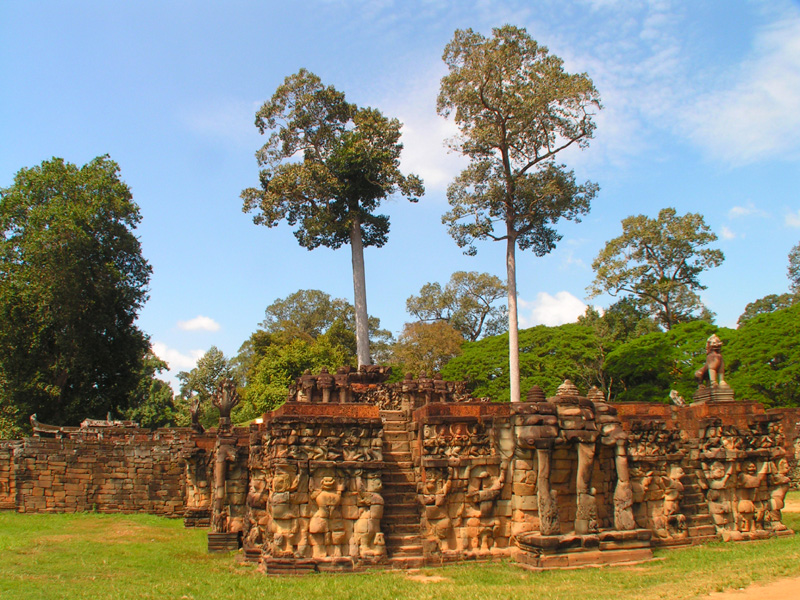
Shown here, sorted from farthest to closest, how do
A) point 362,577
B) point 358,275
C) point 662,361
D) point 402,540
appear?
1. point 662,361
2. point 358,275
3. point 402,540
4. point 362,577

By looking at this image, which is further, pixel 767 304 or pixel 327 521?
pixel 767 304

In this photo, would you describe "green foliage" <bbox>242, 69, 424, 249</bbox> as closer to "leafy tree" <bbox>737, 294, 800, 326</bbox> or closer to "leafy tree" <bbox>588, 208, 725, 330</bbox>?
"leafy tree" <bbox>588, 208, 725, 330</bbox>

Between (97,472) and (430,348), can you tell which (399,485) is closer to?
(97,472)

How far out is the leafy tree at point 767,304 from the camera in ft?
128

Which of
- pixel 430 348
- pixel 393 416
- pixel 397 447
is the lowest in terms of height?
pixel 397 447

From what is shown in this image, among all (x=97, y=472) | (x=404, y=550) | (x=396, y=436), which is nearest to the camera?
(x=404, y=550)

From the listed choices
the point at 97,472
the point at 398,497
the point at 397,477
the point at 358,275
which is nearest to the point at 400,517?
the point at 398,497

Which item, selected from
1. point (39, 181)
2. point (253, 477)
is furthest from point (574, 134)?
point (39, 181)

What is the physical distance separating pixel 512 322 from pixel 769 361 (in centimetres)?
952

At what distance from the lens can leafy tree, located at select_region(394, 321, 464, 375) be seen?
110ft

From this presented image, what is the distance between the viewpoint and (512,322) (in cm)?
1930

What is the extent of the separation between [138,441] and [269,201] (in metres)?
9.90

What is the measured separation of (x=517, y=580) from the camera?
7.88 meters

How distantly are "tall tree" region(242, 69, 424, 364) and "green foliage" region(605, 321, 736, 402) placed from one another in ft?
36.7
